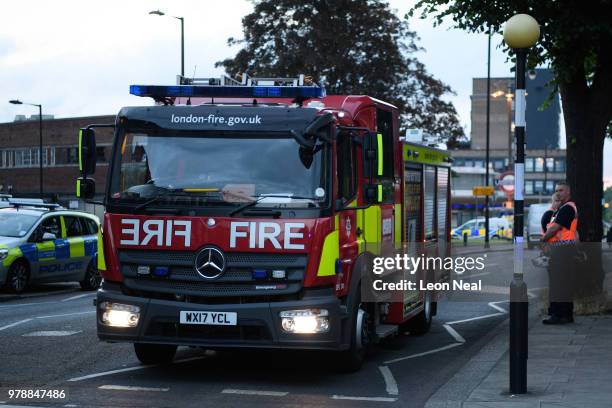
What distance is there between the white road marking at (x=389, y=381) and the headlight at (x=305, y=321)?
891 millimetres

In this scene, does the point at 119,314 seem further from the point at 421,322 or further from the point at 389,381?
the point at 421,322

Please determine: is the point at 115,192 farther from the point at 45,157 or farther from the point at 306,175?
the point at 45,157

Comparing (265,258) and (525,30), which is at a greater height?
(525,30)

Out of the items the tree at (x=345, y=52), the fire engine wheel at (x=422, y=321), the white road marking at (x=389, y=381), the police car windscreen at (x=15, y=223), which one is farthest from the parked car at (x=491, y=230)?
the white road marking at (x=389, y=381)

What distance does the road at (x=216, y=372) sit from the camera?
9.63m

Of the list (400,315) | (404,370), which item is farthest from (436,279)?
(404,370)

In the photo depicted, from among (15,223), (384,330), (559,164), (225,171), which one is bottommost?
(384,330)

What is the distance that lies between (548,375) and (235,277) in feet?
10.9

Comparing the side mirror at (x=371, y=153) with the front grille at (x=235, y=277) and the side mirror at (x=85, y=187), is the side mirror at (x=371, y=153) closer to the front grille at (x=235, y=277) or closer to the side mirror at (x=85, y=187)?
the front grille at (x=235, y=277)

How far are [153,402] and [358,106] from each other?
4.11m

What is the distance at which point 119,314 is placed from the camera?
1035 centimetres

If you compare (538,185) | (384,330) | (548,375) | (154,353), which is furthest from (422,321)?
(538,185)

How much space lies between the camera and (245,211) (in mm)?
10047

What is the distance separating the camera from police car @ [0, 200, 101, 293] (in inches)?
842
